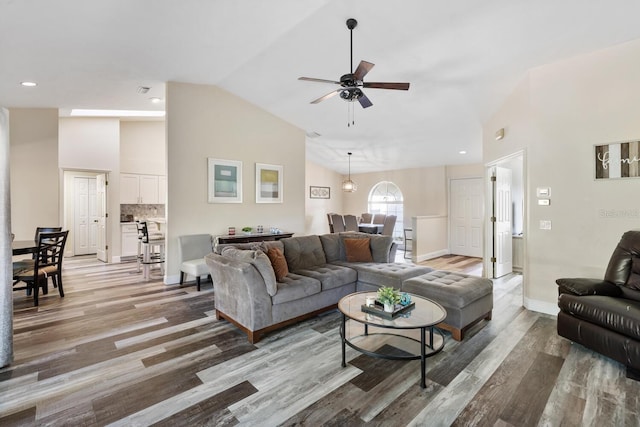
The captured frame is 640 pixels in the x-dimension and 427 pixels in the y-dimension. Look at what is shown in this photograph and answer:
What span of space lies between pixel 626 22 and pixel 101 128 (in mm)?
9255

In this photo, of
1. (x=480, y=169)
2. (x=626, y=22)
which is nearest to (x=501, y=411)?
(x=626, y=22)

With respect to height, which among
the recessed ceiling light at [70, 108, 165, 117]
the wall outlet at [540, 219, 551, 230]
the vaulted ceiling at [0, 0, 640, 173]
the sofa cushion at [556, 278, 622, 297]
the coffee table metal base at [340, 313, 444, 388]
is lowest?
the coffee table metal base at [340, 313, 444, 388]

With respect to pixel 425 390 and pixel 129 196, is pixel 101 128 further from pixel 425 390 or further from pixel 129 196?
pixel 425 390

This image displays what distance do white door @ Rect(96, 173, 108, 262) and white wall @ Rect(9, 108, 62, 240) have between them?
1643 mm

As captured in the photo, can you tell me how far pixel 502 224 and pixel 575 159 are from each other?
6.92ft

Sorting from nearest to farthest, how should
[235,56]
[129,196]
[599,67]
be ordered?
[599,67]
[235,56]
[129,196]

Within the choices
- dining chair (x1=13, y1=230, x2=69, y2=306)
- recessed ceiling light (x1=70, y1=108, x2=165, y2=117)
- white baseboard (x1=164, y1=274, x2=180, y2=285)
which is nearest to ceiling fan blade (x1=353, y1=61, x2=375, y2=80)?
white baseboard (x1=164, y1=274, x2=180, y2=285)

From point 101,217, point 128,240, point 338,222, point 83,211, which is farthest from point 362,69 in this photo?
point 83,211

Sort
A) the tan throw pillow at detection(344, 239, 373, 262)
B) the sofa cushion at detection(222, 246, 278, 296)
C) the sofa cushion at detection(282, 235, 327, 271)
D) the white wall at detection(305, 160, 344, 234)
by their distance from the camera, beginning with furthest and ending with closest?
1. the white wall at detection(305, 160, 344, 234)
2. the tan throw pillow at detection(344, 239, 373, 262)
3. the sofa cushion at detection(282, 235, 327, 271)
4. the sofa cushion at detection(222, 246, 278, 296)

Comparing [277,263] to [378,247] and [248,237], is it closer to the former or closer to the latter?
[378,247]

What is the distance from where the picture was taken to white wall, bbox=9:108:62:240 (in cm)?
533

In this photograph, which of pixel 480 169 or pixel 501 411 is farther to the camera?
pixel 480 169

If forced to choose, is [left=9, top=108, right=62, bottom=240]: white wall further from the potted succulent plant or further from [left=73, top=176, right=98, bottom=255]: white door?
the potted succulent plant

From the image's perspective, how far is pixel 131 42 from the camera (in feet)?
11.7
